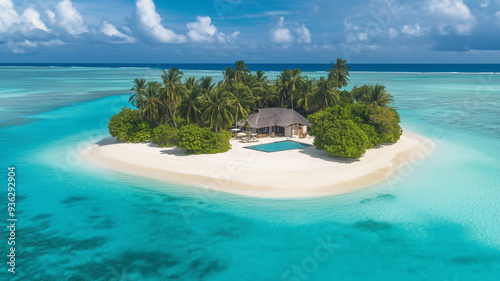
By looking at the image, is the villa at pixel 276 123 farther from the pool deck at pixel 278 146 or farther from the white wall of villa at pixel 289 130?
the pool deck at pixel 278 146

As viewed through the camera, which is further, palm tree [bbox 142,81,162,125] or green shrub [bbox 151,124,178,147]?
palm tree [bbox 142,81,162,125]

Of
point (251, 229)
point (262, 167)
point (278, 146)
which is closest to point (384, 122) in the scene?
point (278, 146)

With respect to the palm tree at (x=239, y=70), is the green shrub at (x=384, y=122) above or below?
below

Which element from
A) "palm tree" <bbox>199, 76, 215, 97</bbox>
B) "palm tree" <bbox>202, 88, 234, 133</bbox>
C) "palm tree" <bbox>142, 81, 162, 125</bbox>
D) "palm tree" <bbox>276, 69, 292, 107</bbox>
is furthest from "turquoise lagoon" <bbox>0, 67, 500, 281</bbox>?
"palm tree" <bbox>276, 69, 292, 107</bbox>

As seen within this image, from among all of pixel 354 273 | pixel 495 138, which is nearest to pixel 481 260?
pixel 354 273

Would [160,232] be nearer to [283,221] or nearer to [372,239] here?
[283,221]

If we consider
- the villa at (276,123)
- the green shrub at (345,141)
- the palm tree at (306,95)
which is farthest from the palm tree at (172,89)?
the palm tree at (306,95)

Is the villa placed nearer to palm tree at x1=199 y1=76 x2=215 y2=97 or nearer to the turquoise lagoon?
palm tree at x1=199 y1=76 x2=215 y2=97
